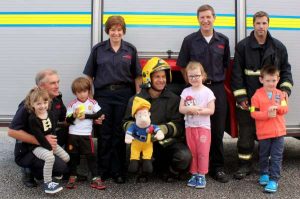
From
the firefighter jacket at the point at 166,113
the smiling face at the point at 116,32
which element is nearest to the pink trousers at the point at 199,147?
the firefighter jacket at the point at 166,113

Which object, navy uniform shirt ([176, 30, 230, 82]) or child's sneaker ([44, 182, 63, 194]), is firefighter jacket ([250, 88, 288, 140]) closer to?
navy uniform shirt ([176, 30, 230, 82])

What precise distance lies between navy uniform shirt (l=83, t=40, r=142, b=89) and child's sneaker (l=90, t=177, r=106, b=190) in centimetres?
99

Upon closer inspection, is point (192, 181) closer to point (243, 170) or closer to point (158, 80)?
point (243, 170)

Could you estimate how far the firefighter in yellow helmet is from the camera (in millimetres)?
4355

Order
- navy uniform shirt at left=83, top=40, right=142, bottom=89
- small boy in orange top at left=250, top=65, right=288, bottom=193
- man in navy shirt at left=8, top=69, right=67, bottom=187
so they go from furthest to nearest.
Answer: navy uniform shirt at left=83, top=40, right=142, bottom=89
small boy in orange top at left=250, top=65, right=288, bottom=193
man in navy shirt at left=8, top=69, right=67, bottom=187

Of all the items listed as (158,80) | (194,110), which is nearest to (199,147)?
(194,110)

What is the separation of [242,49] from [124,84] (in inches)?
54.1

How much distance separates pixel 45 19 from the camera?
474 cm

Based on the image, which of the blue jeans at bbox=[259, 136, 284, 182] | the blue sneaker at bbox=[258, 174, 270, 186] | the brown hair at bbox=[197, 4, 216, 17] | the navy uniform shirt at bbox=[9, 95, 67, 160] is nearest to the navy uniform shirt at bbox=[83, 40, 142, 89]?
the navy uniform shirt at bbox=[9, 95, 67, 160]

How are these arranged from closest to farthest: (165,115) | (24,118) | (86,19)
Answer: (24,118), (165,115), (86,19)

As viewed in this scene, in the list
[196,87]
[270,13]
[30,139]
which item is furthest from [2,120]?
[270,13]

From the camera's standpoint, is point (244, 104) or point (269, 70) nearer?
point (269, 70)

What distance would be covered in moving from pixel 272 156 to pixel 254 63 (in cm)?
104

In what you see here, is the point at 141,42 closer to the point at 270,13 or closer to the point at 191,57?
the point at 191,57
